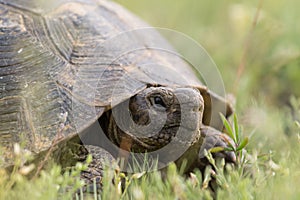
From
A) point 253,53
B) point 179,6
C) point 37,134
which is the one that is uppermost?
point 37,134

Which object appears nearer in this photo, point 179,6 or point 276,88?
point 276,88

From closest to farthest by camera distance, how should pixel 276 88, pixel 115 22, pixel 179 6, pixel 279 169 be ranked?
pixel 279 169 < pixel 115 22 < pixel 276 88 < pixel 179 6

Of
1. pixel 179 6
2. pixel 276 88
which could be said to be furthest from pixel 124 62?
pixel 179 6

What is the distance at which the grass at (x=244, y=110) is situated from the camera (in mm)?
2551

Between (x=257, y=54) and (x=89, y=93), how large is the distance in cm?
289

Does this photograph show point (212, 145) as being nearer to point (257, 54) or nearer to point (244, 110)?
point (244, 110)

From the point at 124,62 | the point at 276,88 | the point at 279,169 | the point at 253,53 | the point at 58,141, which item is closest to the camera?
the point at 279,169

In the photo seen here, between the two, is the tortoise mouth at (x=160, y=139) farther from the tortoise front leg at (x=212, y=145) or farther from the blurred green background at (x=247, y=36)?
the blurred green background at (x=247, y=36)

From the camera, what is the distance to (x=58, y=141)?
3.06 meters

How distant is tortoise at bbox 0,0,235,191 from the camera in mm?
3146

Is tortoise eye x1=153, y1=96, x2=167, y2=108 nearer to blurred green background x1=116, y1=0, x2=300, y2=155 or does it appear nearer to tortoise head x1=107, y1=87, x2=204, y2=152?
tortoise head x1=107, y1=87, x2=204, y2=152

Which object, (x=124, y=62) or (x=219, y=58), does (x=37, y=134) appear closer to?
(x=124, y=62)

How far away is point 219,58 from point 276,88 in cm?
81

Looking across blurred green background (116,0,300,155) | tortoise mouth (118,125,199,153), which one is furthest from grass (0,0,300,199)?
tortoise mouth (118,125,199,153)
